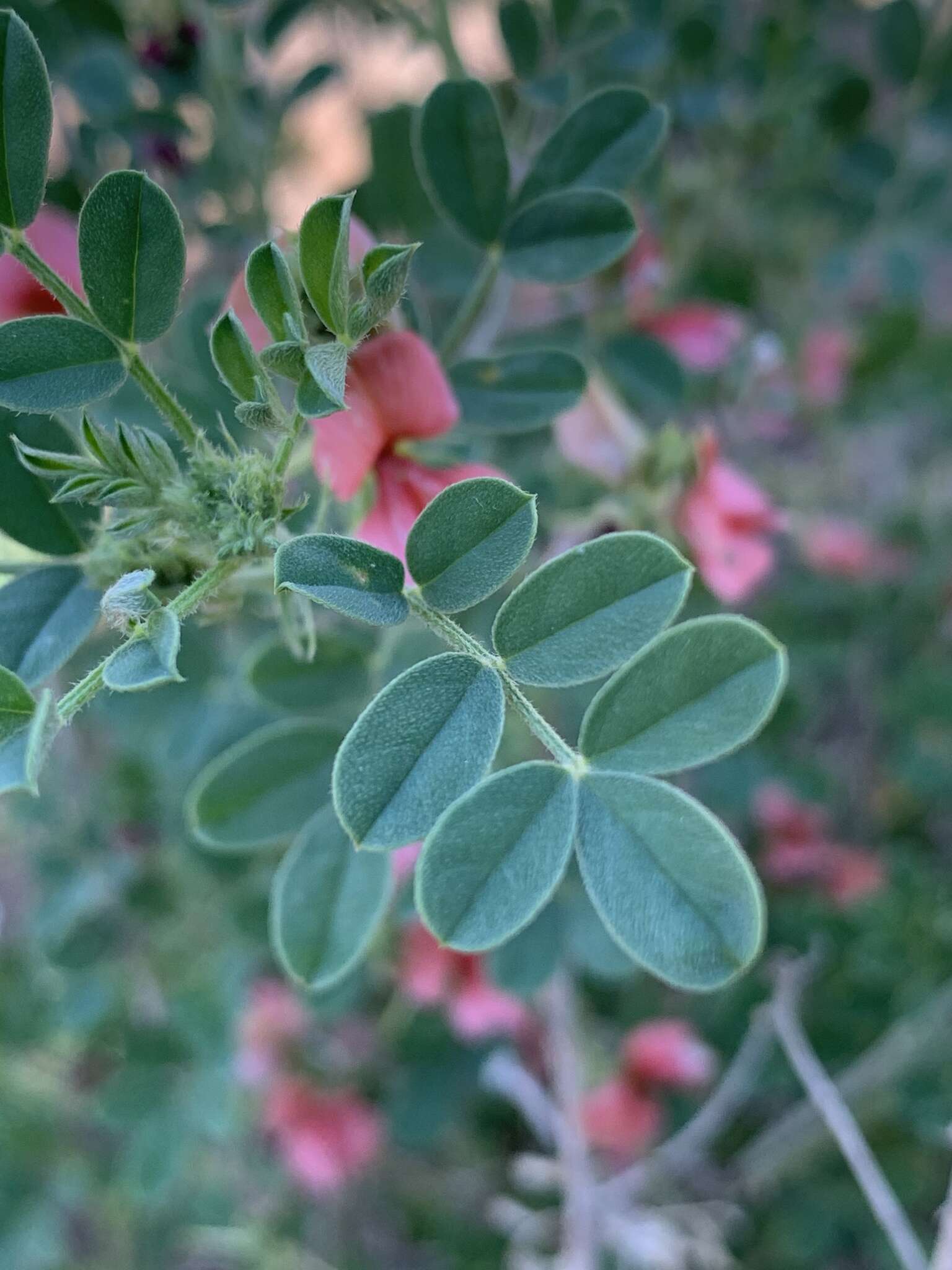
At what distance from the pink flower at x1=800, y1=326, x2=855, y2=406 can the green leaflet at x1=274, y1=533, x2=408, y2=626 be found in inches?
41.8

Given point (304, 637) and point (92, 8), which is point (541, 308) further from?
point (304, 637)

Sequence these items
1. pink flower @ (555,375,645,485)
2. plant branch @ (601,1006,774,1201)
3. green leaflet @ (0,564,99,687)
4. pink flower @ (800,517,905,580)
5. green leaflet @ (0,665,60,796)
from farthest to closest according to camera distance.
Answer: pink flower @ (800,517,905,580) → plant branch @ (601,1006,774,1201) → pink flower @ (555,375,645,485) → green leaflet @ (0,564,99,687) → green leaflet @ (0,665,60,796)

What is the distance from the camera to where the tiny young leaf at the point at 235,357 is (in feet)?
1.30

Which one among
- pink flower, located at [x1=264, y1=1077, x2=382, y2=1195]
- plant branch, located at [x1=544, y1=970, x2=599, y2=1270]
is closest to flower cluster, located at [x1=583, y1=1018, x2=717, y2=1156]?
plant branch, located at [x1=544, y1=970, x2=599, y2=1270]

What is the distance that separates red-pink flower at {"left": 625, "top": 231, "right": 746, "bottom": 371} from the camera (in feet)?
2.98

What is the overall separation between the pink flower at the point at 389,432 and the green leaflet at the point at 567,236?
12 cm

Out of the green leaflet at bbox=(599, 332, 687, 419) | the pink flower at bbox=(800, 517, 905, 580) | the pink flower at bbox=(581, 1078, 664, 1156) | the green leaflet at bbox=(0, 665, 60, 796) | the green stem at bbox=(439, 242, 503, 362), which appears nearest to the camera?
the green leaflet at bbox=(0, 665, 60, 796)

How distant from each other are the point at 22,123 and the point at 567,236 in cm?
29

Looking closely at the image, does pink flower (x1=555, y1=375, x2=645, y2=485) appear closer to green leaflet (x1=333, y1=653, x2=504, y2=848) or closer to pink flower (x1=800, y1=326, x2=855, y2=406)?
green leaflet (x1=333, y1=653, x2=504, y2=848)

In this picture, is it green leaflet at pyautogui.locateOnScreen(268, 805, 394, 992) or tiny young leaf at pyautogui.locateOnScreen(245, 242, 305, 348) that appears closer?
tiny young leaf at pyautogui.locateOnScreen(245, 242, 305, 348)

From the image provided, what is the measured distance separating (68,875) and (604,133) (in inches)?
37.8

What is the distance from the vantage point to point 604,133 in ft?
1.90

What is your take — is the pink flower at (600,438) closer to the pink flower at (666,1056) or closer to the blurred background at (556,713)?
the blurred background at (556,713)

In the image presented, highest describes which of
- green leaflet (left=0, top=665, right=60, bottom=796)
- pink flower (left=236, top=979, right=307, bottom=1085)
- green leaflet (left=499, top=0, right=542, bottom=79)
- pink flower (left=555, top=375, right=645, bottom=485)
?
green leaflet (left=499, top=0, right=542, bottom=79)
